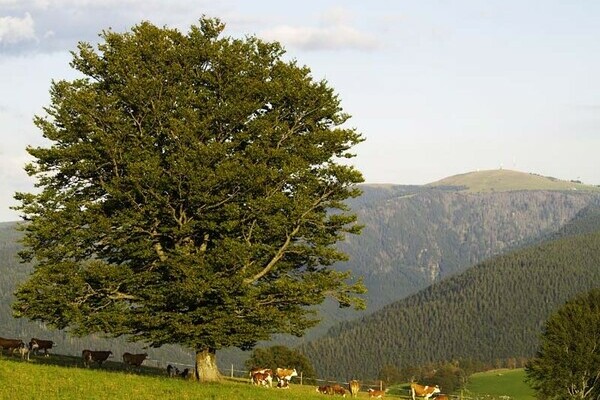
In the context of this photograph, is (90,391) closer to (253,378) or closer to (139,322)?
(139,322)

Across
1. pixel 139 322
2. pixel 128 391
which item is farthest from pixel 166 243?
pixel 128 391

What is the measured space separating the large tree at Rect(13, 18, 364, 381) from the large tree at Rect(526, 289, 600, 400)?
59.7 meters

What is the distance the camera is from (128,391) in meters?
35.2

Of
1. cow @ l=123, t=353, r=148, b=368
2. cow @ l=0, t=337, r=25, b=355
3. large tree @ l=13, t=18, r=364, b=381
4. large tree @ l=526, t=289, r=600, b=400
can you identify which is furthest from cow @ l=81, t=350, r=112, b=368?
large tree @ l=526, t=289, r=600, b=400

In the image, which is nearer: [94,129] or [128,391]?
[128,391]

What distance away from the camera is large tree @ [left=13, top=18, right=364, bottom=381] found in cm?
4178

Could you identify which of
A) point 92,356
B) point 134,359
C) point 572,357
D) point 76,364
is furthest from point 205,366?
point 572,357

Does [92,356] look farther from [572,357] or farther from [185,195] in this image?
[572,357]

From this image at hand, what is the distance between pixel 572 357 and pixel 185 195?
231 feet

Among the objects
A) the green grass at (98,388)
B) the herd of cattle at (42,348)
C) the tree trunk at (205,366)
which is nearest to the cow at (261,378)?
the tree trunk at (205,366)

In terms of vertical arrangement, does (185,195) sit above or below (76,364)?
above

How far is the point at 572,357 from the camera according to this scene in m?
95.6

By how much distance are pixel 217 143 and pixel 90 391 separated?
1502 centimetres

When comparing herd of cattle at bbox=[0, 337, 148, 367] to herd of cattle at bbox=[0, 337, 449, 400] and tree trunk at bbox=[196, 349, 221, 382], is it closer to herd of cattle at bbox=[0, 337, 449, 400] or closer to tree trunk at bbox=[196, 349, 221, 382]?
herd of cattle at bbox=[0, 337, 449, 400]
